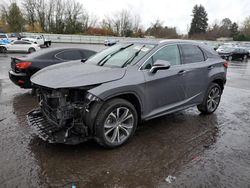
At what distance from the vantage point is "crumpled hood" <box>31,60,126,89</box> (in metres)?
3.60

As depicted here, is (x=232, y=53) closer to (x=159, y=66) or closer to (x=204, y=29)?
(x=159, y=66)

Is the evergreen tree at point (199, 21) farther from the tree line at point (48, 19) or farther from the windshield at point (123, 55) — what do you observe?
the windshield at point (123, 55)

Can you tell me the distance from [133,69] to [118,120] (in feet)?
2.97

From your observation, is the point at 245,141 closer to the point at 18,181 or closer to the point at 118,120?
the point at 118,120

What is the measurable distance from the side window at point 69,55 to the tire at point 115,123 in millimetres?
4313

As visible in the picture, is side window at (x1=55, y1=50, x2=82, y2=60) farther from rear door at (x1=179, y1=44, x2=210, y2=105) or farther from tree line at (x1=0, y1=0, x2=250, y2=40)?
tree line at (x1=0, y1=0, x2=250, y2=40)

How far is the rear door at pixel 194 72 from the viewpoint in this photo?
4961mm

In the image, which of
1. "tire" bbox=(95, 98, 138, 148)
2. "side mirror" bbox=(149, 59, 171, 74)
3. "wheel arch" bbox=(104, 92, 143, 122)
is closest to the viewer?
"tire" bbox=(95, 98, 138, 148)

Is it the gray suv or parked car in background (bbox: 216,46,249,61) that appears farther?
parked car in background (bbox: 216,46,249,61)

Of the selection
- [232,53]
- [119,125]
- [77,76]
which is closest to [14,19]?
[232,53]

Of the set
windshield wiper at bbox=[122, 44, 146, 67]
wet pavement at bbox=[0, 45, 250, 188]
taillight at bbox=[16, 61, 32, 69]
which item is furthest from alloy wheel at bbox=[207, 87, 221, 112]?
taillight at bbox=[16, 61, 32, 69]

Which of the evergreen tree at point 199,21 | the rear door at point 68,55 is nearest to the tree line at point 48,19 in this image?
the evergreen tree at point 199,21

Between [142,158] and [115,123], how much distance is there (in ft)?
2.26

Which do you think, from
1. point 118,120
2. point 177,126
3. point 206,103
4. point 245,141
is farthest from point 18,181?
point 206,103
